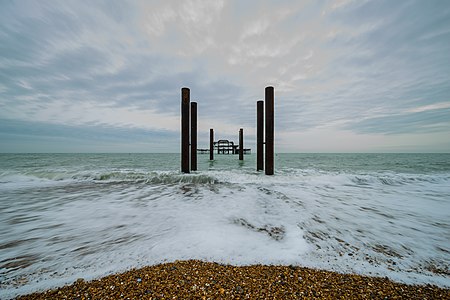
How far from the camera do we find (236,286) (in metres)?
1.52

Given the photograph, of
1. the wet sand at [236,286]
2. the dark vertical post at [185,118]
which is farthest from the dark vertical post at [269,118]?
the wet sand at [236,286]

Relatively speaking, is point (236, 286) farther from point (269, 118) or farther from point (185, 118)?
point (185, 118)

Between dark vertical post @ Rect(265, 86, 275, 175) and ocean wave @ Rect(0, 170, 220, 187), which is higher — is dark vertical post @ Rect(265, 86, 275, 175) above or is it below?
above

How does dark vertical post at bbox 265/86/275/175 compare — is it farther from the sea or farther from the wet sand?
the wet sand

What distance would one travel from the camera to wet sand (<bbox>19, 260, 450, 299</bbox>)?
143 centimetres

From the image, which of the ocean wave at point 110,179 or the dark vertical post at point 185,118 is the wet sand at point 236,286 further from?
the dark vertical post at point 185,118

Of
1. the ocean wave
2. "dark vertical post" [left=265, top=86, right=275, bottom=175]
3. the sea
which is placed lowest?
the sea

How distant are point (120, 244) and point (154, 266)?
2.82ft

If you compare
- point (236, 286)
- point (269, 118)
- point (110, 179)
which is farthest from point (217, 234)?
point (110, 179)

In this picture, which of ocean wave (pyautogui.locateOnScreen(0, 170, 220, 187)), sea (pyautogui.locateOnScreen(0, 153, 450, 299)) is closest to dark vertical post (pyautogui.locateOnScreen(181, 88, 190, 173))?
ocean wave (pyautogui.locateOnScreen(0, 170, 220, 187))

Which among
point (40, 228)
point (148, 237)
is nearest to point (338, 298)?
point (148, 237)

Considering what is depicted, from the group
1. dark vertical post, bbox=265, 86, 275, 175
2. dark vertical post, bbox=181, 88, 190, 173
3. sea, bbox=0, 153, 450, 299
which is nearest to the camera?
sea, bbox=0, 153, 450, 299

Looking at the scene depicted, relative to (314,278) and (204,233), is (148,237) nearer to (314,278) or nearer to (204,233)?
(204,233)

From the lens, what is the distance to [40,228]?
295 cm
